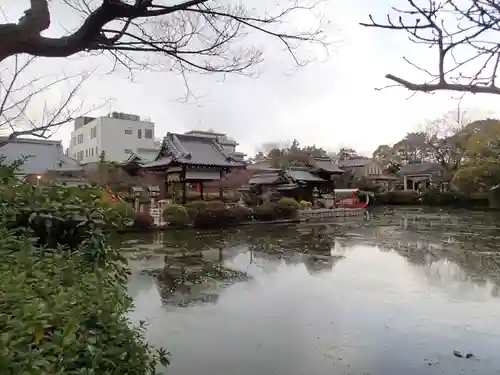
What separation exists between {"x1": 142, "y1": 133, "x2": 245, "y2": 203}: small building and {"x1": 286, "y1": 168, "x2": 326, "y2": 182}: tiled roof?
25.0ft

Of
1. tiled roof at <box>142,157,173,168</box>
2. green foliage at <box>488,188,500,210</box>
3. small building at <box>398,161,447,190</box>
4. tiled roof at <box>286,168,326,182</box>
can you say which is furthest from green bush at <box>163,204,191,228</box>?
small building at <box>398,161,447,190</box>

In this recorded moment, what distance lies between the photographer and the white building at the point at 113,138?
3684 cm

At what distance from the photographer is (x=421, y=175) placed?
130 feet

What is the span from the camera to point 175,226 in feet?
54.4

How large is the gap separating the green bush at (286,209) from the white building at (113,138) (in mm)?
17766

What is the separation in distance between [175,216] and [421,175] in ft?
Answer: 99.5

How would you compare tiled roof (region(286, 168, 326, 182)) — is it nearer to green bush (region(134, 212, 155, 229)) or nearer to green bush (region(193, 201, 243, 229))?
green bush (region(193, 201, 243, 229))

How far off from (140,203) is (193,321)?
48.9 feet

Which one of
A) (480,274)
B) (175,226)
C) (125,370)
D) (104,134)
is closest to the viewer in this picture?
(125,370)

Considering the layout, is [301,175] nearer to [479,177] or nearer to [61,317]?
[479,177]

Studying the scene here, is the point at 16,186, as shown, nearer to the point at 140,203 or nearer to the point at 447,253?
the point at 447,253

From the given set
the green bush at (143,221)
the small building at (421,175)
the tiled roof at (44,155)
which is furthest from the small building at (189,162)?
the small building at (421,175)

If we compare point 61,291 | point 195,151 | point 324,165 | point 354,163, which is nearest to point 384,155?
point 354,163

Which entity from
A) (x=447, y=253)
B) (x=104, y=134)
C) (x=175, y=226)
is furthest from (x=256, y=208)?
(x=104, y=134)
